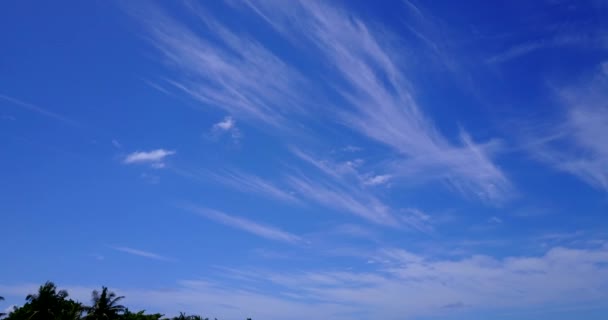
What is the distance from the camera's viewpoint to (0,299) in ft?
154

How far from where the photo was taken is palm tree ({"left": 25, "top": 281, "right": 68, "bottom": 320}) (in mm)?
49906

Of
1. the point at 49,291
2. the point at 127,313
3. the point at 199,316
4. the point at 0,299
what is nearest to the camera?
the point at 0,299

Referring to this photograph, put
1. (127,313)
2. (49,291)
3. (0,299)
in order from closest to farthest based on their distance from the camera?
(0,299), (49,291), (127,313)

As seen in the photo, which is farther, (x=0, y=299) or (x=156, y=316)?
(x=156, y=316)

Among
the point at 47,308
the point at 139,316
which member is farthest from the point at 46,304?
the point at 139,316

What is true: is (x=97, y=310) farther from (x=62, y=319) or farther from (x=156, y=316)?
(x=156, y=316)

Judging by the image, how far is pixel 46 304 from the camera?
50656 mm

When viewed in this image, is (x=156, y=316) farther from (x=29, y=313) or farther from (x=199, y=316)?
(x=199, y=316)

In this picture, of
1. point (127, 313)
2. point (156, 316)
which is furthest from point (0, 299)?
point (156, 316)

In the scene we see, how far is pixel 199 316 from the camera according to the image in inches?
3457

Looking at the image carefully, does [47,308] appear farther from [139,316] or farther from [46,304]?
[139,316]

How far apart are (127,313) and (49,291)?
376 inches

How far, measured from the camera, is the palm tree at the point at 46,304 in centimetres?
4991

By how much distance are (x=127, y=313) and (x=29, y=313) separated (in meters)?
10.8
